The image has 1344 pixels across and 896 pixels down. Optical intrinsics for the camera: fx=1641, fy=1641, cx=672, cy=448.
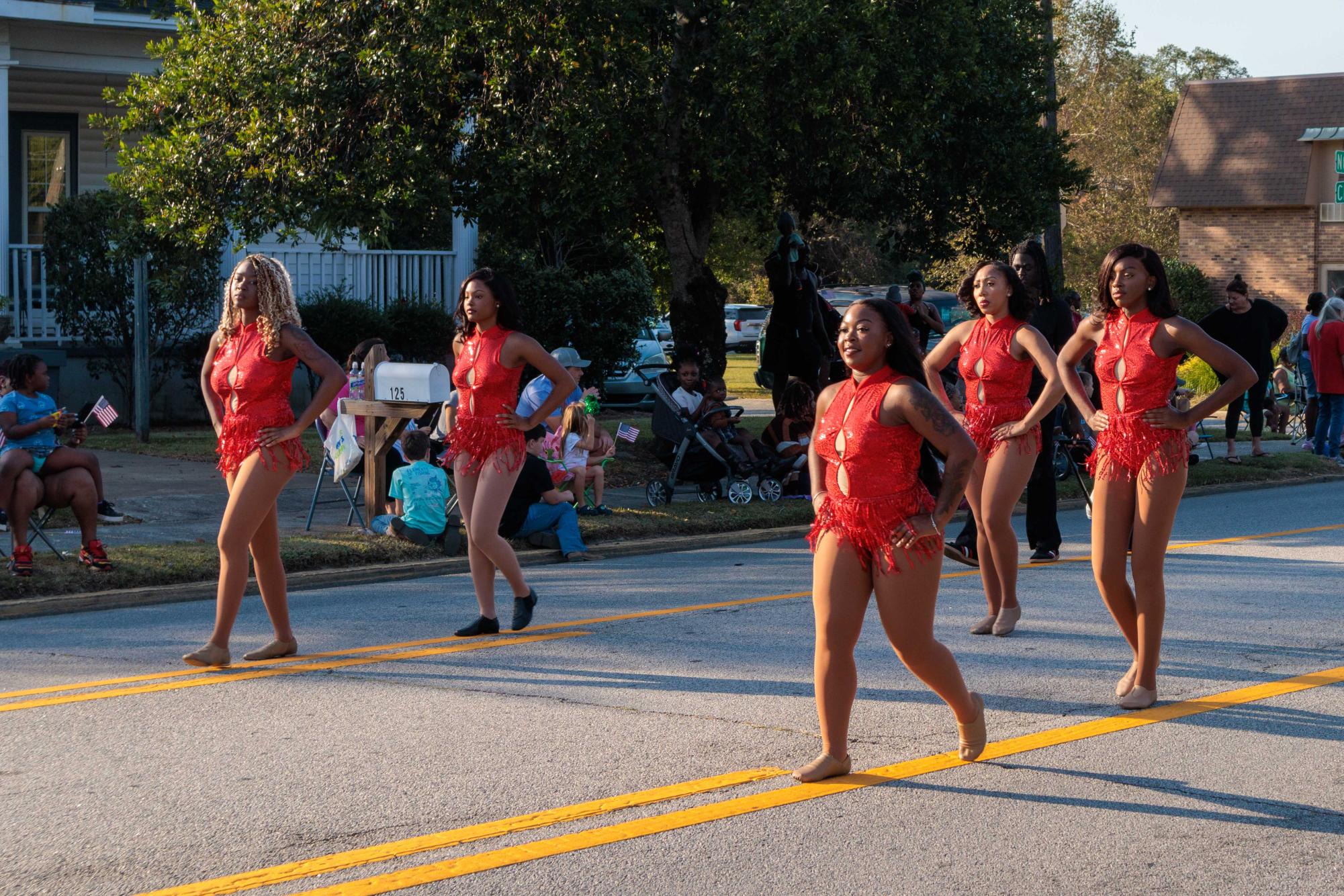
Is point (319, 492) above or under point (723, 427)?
under

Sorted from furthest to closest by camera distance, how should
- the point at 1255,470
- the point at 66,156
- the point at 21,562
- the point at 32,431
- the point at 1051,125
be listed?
the point at 1051,125 < the point at 66,156 < the point at 1255,470 < the point at 32,431 < the point at 21,562

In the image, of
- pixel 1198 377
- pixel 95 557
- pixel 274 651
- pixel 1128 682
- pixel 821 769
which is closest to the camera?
pixel 821 769

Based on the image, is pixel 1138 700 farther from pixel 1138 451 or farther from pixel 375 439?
pixel 375 439

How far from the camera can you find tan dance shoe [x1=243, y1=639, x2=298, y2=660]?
26.5 ft

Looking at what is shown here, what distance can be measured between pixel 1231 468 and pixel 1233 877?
14446 mm

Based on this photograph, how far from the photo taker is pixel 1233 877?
4.83 m

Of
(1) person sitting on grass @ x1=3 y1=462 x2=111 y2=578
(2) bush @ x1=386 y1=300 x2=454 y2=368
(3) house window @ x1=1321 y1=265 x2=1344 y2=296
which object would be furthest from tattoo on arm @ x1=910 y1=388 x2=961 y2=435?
(3) house window @ x1=1321 y1=265 x2=1344 y2=296

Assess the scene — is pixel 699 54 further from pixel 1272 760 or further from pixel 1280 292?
pixel 1280 292

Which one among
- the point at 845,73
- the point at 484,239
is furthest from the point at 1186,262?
the point at 845,73

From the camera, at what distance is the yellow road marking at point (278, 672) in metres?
7.16

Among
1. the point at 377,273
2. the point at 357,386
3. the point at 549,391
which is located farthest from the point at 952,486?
the point at 377,273

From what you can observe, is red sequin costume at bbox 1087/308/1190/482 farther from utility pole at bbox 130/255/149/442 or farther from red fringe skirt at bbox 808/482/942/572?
utility pole at bbox 130/255/149/442

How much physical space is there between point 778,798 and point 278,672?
316cm

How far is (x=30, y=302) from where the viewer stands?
1994 cm
